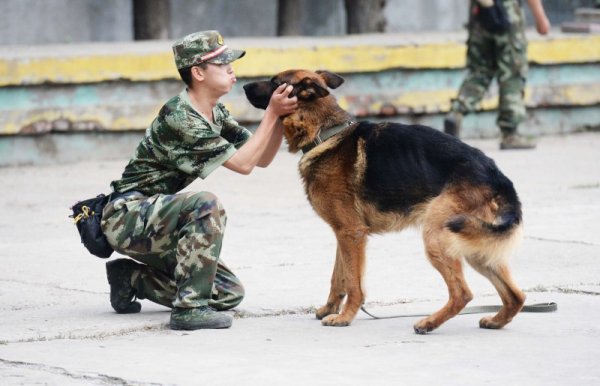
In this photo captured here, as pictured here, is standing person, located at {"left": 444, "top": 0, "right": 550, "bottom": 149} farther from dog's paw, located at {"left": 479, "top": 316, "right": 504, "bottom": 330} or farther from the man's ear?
dog's paw, located at {"left": 479, "top": 316, "right": 504, "bottom": 330}

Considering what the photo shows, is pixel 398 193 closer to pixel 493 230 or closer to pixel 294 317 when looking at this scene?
pixel 493 230

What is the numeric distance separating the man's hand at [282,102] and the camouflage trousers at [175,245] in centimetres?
47

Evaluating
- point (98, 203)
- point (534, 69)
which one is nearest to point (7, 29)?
point (534, 69)

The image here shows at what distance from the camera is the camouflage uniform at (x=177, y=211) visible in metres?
5.64

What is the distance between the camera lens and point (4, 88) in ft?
36.3

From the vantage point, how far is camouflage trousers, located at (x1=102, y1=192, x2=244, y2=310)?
5.62m

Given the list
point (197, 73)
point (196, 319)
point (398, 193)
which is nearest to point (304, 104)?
point (197, 73)

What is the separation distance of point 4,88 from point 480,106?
4.89m

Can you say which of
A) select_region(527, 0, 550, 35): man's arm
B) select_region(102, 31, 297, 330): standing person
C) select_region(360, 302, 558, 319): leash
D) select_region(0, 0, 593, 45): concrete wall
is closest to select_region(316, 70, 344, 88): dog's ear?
select_region(102, 31, 297, 330): standing person

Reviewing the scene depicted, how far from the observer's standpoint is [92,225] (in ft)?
19.3

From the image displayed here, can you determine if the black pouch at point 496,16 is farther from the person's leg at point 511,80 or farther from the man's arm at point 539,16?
the man's arm at point 539,16

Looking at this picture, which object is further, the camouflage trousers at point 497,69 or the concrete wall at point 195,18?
the concrete wall at point 195,18

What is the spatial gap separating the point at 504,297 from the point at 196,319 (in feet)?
4.25

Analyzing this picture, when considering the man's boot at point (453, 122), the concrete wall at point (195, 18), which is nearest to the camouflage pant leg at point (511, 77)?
the man's boot at point (453, 122)
